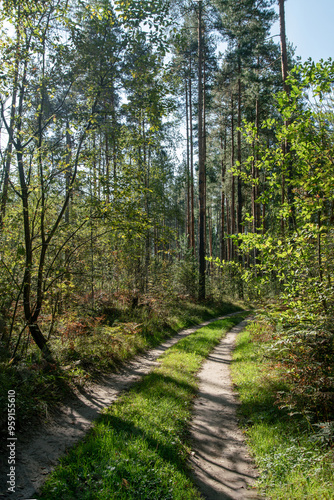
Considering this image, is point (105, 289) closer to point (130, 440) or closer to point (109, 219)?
point (109, 219)

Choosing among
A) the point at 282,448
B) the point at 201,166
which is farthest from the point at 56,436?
the point at 201,166

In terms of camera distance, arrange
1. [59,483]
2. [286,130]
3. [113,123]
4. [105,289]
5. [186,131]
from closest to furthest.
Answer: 1. [59,483]
2. [286,130]
3. [113,123]
4. [105,289]
5. [186,131]

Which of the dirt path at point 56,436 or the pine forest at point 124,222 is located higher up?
the pine forest at point 124,222

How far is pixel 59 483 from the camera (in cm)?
305

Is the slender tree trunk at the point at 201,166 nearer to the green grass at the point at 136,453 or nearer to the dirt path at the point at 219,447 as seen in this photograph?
the dirt path at the point at 219,447

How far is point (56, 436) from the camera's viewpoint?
412 centimetres

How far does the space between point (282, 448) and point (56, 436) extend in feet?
10.0

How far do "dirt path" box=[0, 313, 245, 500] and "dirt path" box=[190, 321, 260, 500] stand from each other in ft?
5.31

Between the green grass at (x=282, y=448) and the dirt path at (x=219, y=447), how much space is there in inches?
6.7

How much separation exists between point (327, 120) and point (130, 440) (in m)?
5.07

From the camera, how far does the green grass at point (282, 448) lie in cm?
300

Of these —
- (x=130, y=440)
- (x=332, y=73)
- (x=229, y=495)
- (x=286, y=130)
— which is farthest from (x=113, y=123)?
(x=229, y=495)

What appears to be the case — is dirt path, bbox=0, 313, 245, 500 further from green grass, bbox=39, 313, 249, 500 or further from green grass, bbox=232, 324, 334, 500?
green grass, bbox=232, 324, 334, 500

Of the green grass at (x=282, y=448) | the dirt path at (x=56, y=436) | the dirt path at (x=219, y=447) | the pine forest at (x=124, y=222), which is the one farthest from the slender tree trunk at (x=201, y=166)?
the green grass at (x=282, y=448)
